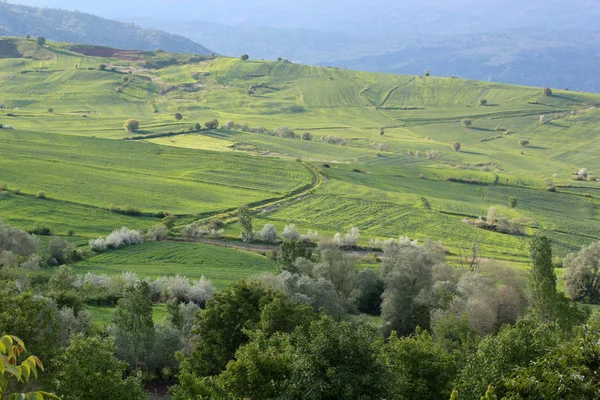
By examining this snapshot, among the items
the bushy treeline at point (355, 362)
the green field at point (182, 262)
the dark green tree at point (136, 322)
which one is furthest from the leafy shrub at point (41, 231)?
the bushy treeline at point (355, 362)

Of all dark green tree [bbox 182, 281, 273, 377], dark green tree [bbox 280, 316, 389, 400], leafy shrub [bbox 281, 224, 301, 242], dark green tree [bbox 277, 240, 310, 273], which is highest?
dark green tree [bbox 280, 316, 389, 400]

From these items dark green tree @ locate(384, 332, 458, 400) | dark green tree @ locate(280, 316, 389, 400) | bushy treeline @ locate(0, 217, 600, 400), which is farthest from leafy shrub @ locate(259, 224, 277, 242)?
dark green tree @ locate(280, 316, 389, 400)

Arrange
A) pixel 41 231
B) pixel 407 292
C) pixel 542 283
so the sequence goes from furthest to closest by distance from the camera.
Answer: pixel 41 231
pixel 407 292
pixel 542 283

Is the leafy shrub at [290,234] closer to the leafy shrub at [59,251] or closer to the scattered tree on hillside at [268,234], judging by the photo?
the scattered tree on hillside at [268,234]

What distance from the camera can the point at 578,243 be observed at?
371 feet

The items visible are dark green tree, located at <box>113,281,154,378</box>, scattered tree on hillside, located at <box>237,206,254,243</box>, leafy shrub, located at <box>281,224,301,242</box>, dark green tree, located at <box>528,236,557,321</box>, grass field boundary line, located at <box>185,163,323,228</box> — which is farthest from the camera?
grass field boundary line, located at <box>185,163,323,228</box>

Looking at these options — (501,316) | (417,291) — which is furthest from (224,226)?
(501,316)

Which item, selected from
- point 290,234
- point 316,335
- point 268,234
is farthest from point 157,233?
point 316,335

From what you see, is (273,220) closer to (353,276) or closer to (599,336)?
(353,276)

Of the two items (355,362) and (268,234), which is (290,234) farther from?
(355,362)

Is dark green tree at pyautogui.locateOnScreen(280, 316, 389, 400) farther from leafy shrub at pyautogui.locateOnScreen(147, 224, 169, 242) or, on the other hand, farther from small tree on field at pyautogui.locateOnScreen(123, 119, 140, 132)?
small tree on field at pyautogui.locateOnScreen(123, 119, 140, 132)

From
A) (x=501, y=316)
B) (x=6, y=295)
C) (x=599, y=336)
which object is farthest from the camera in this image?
(x=501, y=316)

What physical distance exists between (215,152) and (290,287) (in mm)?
104394

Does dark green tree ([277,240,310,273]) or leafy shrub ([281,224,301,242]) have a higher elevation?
dark green tree ([277,240,310,273])
